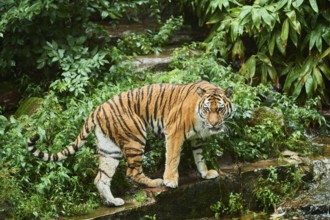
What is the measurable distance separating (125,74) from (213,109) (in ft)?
8.08

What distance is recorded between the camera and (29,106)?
28.1ft

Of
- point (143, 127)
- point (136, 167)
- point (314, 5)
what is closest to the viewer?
point (136, 167)

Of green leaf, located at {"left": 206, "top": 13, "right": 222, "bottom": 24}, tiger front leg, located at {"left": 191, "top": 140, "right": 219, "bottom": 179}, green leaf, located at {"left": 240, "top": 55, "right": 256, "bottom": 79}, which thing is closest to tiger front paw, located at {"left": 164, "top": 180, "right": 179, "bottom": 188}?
tiger front leg, located at {"left": 191, "top": 140, "right": 219, "bottom": 179}

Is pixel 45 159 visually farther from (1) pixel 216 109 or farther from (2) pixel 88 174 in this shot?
(1) pixel 216 109

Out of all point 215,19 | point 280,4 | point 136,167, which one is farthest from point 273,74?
point 136,167

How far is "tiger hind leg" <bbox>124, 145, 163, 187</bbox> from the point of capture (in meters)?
6.71

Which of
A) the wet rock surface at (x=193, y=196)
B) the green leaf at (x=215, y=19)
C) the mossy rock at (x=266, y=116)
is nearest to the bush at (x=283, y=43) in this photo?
the green leaf at (x=215, y=19)

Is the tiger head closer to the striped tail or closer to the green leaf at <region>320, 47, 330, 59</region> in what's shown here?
the striped tail

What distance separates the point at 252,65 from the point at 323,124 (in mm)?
1365

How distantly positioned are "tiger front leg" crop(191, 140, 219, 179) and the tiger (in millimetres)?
121

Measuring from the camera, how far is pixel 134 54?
9664 mm

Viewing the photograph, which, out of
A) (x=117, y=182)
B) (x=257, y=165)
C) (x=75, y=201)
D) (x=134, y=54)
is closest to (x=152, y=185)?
(x=117, y=182)

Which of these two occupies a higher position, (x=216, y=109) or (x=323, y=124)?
(x=216, y=109)

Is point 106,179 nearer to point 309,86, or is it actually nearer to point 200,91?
point 200,91
